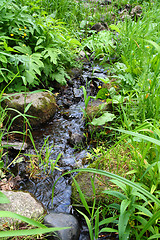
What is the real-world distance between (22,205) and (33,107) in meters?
1.63

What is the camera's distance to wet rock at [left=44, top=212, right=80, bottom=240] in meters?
1.58

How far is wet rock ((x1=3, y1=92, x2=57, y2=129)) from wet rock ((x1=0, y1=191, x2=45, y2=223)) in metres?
1.32

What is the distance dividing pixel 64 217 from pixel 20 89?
6.77 feet

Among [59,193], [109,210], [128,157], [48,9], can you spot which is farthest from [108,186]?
[48,9]

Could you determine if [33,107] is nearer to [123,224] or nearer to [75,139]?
[75,139]

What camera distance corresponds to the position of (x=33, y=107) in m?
2.99

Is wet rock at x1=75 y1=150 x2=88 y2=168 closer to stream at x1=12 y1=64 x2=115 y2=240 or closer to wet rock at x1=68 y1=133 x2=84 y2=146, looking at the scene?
stream at x1=12 y1=64 x2=115 y2=240

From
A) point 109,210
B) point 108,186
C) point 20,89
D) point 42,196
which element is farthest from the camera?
point 20,89

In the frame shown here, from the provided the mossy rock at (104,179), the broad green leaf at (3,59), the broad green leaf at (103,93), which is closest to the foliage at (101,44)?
the broad green leaf at (103,93)

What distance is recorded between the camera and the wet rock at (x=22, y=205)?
1608 mm

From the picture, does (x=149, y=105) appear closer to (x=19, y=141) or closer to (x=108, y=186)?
(x=108, y=186)

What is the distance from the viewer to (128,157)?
204cm

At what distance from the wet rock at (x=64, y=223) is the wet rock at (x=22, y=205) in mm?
107

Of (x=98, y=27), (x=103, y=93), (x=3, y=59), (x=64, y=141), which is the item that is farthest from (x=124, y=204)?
(x=98, y=27)
